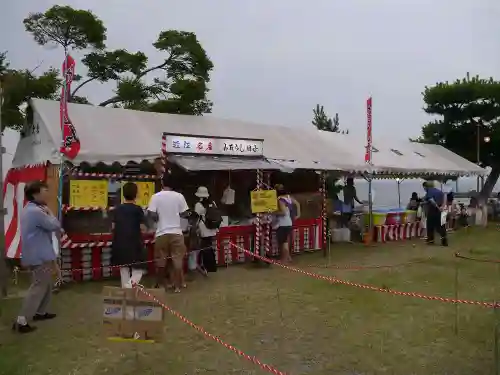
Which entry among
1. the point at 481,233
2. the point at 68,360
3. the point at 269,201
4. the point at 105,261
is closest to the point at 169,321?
the point at 68,360

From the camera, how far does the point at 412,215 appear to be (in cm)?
1518

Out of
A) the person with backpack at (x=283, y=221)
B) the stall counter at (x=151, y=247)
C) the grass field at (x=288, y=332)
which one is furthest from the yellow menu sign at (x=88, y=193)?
the person with backpack at (x=283, y=221)

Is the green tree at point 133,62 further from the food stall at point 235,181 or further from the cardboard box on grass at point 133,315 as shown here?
the cardboard box on grass at point 133,315

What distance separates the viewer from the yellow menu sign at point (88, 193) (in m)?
7.74

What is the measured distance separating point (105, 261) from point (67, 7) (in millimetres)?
12116

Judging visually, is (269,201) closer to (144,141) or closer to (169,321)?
(144,141)

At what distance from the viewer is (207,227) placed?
843 cm

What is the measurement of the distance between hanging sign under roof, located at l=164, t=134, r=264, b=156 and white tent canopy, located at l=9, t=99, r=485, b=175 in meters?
0.39

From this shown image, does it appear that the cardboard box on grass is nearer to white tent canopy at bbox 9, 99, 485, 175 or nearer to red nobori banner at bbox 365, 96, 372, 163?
white tent canopy at bbox 9, 99, 485, 175

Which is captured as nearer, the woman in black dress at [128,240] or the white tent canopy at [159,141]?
the woman in black dress at [128,240]

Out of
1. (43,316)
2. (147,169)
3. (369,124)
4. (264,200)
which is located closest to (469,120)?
(369,124)

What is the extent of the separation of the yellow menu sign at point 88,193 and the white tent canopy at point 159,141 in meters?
0.41

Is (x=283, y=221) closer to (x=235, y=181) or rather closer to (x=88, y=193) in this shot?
(x=235, y=181)

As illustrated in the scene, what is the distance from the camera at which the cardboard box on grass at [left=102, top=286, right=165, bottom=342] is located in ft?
12.9
